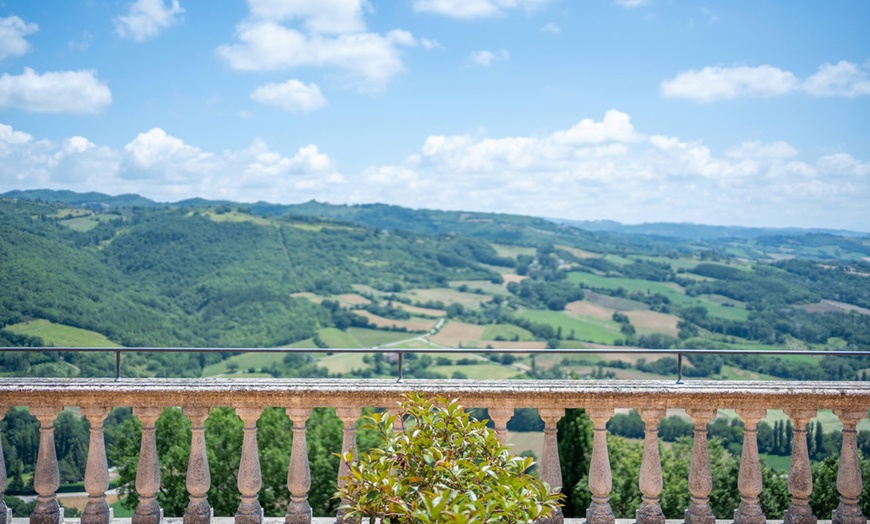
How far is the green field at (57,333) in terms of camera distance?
29500 mm

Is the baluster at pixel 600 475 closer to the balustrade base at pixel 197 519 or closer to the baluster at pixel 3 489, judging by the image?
the balustrade base at pixel 197 519

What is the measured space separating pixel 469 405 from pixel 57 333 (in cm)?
4114

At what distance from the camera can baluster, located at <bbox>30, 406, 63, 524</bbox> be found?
5.17m

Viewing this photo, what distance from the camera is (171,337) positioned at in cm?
7338

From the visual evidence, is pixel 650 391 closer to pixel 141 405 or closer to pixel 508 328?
pixel 141 405

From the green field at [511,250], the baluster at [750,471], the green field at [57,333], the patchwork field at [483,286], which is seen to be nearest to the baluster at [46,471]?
the baluster at [750,471]

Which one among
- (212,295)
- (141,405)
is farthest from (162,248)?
(141,405)

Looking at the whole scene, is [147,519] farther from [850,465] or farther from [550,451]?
[850,465]

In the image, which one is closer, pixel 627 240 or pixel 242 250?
pixel 242 250

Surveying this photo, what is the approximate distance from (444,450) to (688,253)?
130503 millimetres

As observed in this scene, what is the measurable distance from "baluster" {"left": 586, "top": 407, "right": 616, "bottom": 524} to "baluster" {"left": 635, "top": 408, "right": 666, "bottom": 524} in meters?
0.26

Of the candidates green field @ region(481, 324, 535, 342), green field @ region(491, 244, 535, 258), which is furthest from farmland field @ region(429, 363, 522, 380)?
green field @ region(491, 244, 535, 258)

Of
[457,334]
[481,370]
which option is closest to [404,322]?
[457,334]

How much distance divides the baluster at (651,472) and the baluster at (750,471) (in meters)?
0.61
